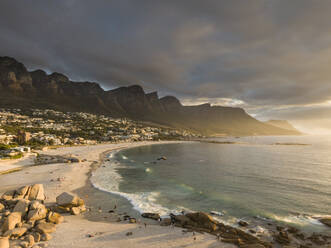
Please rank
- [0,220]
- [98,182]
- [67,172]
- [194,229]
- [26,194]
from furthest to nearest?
1. [67,172]
2. [98,182]
3. [26,194]
4. [194,229]
5. [0,220]

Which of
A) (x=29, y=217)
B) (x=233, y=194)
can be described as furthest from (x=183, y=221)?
(x=29, y=217)

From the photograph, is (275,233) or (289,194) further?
(289,194)

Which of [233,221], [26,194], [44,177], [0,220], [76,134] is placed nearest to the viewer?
[0,220]

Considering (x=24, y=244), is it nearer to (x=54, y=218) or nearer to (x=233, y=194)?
(x=54, y=218)

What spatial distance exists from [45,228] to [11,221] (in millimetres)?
3522

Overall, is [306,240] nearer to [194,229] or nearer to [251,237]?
[251,237]

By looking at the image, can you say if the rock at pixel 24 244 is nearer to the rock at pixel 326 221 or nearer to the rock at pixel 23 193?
the rock at pixel 23 193

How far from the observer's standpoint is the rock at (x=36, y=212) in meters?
19.9

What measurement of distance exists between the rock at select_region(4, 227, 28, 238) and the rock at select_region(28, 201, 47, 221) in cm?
199

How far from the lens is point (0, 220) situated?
62.0ft

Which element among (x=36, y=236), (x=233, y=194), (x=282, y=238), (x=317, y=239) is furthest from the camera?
(x=233, y=194)

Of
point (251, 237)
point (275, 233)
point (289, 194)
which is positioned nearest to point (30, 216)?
point (251, 237)

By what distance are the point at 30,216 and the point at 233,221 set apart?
1010 inches

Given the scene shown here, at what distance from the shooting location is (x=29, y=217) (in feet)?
65.0
